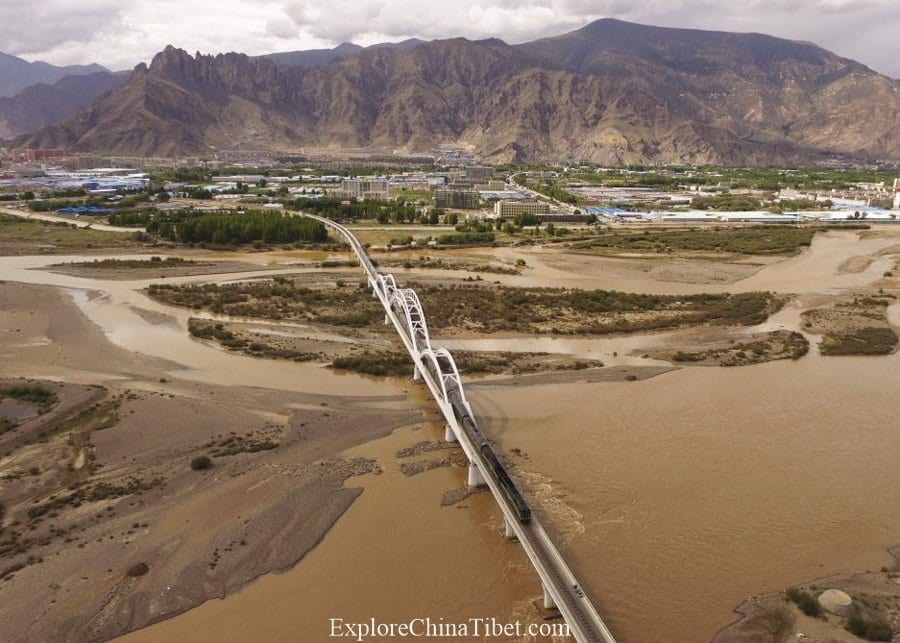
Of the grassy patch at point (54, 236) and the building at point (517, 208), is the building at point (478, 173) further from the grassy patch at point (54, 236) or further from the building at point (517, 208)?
the grassy patch at point (54, 236)

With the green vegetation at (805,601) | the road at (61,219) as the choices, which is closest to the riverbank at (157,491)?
the green vegetation at (805,601)

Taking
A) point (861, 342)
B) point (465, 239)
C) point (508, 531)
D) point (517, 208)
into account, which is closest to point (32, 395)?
point (508, 531)

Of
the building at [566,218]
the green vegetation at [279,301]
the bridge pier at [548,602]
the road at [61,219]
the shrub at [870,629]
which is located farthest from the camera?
the building at [566,218]

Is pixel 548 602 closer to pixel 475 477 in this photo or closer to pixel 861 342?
pixel 475 477

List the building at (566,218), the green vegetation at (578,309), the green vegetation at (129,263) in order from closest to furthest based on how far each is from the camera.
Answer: the green vegetation at (578,309) < the green vegetation at (129,263) < the building at (566,218)

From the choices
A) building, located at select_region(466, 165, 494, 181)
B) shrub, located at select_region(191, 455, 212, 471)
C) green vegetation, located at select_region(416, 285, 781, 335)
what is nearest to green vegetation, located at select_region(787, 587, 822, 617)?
shrub, located at select_region(191, 455, 212, 471)
